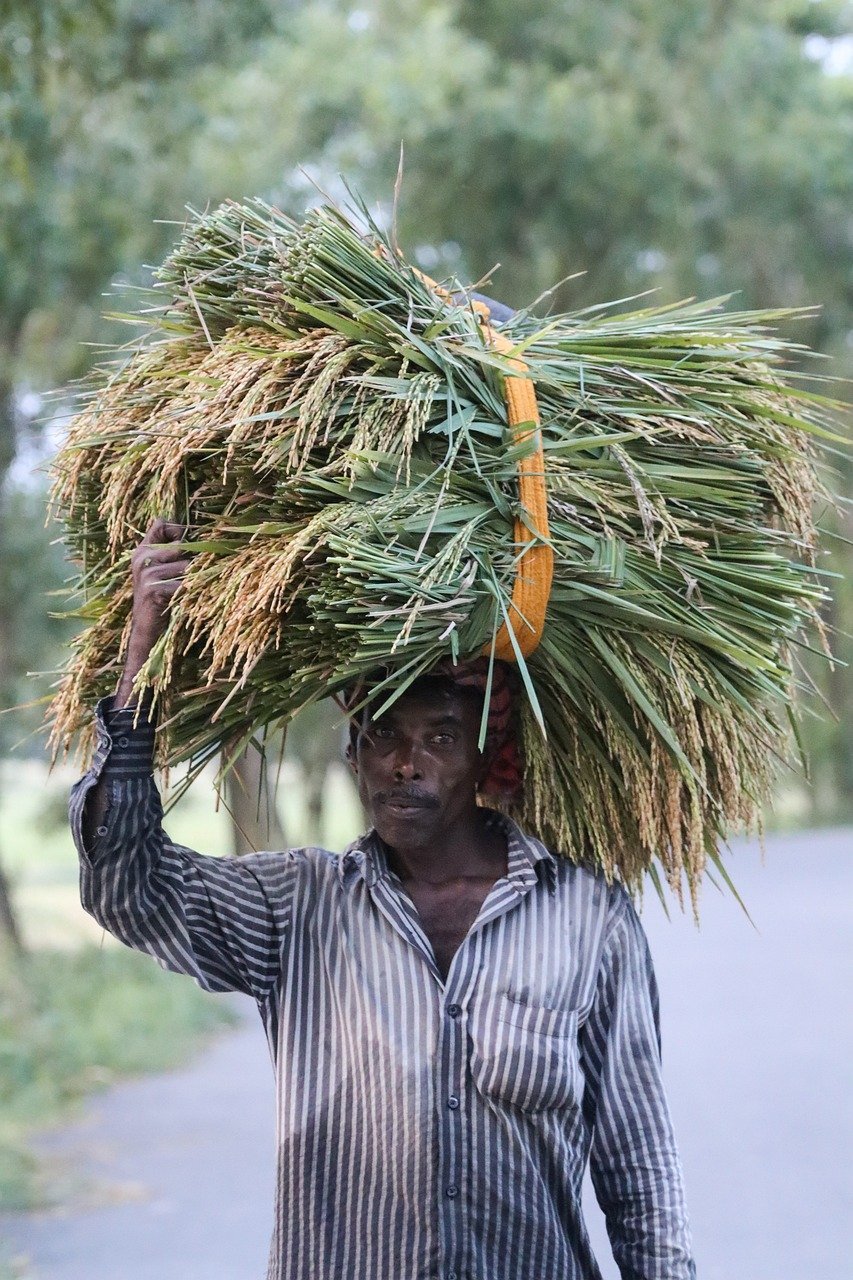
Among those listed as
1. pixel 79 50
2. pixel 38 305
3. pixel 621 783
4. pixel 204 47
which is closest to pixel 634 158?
pixel 204 47

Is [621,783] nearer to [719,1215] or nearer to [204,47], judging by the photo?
[719,1215]

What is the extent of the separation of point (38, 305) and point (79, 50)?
1769mm

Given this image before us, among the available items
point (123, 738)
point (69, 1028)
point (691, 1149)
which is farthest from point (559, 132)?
point (123, 738)

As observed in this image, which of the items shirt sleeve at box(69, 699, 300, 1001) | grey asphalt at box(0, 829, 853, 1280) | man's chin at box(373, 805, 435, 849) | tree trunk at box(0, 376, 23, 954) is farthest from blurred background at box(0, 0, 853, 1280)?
man's chin at box(373, 805, 435, 849)

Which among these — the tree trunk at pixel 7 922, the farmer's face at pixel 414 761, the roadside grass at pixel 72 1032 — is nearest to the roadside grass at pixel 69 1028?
the roadside grass at pixel 72 1032

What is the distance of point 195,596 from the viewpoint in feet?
6.99

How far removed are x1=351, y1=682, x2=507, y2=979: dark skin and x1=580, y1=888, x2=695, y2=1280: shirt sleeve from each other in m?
0.22

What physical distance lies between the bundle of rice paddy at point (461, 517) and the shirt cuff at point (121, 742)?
2.1 inches

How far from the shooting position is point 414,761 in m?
2.26

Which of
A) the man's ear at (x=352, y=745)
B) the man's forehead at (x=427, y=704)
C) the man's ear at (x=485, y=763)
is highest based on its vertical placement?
the man's forehead at (x=427, y=704)

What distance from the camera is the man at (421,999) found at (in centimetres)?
218

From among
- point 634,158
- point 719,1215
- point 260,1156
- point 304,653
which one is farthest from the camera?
point 634,158

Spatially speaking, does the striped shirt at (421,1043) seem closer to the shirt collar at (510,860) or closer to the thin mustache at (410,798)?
the shirt collar at (510,860)

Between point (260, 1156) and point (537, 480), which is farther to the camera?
point (260, 1156)
